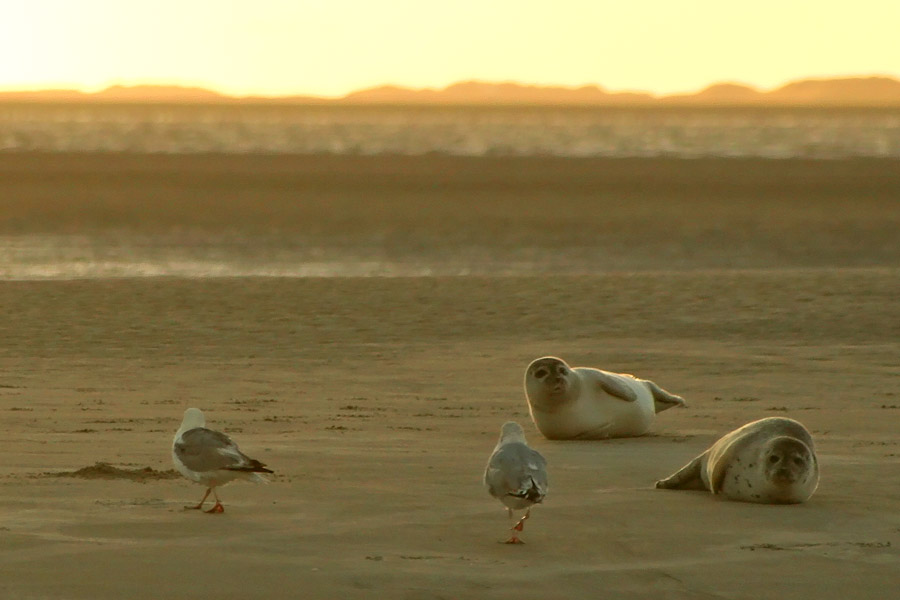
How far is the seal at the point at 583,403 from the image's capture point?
35.9 feet

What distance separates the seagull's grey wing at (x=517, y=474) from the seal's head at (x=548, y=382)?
3.13 metres

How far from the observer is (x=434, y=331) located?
673 inches

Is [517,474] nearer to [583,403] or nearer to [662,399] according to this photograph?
[583,403]

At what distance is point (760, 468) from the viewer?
8.81 metres

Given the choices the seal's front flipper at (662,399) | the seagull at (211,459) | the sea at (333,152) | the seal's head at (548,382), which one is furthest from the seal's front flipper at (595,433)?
the sea at (333,152)

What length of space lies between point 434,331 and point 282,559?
32.1 feet

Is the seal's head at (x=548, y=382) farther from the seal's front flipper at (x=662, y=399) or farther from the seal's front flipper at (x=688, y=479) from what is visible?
the seal's front flipper at (x=688, y=479)

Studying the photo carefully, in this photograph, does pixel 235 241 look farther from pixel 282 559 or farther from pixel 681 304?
pixel 282 559

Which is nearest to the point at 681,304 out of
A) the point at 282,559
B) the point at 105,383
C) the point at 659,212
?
the point at 105,383

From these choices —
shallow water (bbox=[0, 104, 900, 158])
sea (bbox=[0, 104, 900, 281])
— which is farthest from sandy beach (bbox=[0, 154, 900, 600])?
shallow water (bbox=[0, 104, 900, 158])

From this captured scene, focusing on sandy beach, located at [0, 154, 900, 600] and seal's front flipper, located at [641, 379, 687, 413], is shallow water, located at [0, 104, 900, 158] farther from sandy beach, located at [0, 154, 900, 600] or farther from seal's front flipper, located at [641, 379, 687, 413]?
seal's front flipper, located at [641, 379, 687, 413]

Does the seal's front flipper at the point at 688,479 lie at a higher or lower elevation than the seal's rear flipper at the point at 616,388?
lower

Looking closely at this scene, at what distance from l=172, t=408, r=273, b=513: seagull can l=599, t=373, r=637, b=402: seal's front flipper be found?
353 cm

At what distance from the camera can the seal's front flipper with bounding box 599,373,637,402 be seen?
11.1 m
